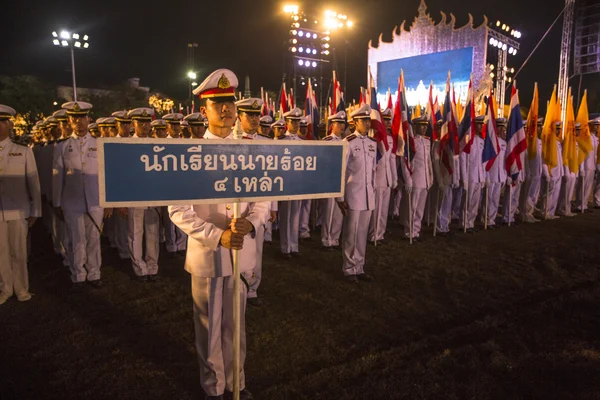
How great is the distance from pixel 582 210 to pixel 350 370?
1050cm

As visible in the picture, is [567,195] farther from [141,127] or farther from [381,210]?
[141,127]

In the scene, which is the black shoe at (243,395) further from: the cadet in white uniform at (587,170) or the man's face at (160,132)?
the cadet in white uniform at (587,170)

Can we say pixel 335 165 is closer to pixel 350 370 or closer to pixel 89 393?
pixel 350 370

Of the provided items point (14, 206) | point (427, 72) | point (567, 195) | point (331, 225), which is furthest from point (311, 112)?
point (427, 72)

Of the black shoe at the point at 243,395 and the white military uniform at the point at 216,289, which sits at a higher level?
the white military uniform at the point at 216,289

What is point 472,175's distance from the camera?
339 inches

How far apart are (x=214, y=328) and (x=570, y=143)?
35.2 feet

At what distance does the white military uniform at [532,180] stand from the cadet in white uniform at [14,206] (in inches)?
384

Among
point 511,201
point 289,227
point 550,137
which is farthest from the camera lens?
point 550,137

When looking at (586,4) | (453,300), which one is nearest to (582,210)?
(453,300)

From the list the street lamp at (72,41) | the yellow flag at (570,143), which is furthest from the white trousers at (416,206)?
the street lamp at (72,41)

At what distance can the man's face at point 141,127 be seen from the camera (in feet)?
19.4

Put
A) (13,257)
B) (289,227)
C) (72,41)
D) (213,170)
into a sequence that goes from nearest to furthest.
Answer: (213,170) < (13,257) < (289,227) < (72,41)

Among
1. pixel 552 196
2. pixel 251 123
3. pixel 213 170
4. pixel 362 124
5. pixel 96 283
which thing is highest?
pixel 362 124
